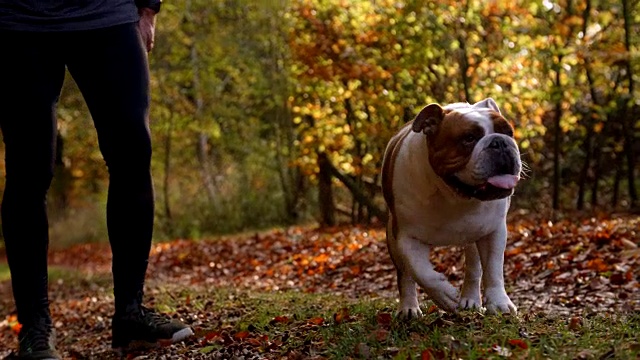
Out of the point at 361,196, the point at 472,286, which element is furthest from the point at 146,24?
the point at 361,196

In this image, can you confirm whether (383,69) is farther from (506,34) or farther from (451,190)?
(451,190)

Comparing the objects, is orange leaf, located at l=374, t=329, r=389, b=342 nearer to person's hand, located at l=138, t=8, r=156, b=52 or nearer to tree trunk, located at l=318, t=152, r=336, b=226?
person's hand, located at l=138, t=8, r=156, b=52

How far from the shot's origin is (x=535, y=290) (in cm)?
568

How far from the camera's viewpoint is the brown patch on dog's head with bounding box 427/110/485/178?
332 cm

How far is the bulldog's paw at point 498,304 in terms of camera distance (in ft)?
12.0

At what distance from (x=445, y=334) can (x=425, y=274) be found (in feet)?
1.33

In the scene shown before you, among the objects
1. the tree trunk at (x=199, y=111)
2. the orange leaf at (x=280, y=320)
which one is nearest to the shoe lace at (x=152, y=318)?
the orange leaf at (x=280, y=320)

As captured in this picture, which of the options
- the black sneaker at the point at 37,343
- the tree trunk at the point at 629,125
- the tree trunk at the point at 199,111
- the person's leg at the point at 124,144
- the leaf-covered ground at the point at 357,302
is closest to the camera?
the leaf-covered ground at the point at 357,302

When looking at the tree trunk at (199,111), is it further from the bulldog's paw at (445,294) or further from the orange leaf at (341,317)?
the bulldog's paw at (445,294)

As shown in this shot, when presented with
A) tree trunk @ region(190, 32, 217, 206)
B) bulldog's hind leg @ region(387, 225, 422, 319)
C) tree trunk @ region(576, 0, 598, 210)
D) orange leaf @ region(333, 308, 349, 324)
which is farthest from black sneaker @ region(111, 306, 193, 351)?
tree trunk @ region(190, 32, 217, 206)

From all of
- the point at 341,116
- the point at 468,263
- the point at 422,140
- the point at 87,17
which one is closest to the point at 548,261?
the point at 468,263

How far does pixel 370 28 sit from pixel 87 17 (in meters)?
7.80

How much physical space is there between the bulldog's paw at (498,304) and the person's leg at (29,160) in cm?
182

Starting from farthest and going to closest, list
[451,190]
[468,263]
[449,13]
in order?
[449,13] → [468,263] → [451,190]
